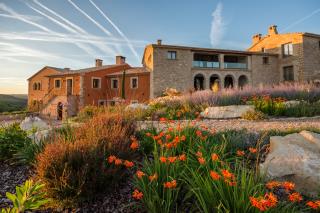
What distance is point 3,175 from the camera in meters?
3.46

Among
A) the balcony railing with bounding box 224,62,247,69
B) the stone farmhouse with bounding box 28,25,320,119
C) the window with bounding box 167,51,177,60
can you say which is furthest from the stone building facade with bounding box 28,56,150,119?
the balcony railing with bounding box 224,62,247,69

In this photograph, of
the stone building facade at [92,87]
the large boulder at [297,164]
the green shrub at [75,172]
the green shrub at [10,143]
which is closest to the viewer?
the green shrub at [75,172]

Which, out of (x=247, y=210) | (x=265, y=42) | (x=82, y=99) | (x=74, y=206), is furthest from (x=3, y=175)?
(x=265, y=42)

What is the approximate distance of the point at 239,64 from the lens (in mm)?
26500

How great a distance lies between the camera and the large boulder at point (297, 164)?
267cm

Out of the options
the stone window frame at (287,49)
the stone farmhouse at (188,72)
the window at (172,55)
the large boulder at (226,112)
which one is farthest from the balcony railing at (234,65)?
the large boulder at (226,112)

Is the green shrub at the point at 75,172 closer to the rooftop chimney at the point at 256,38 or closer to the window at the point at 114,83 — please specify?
the window at the point at 114,83

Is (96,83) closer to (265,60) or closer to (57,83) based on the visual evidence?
(57,83)

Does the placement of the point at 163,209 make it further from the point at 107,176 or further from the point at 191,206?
the point at 107,176

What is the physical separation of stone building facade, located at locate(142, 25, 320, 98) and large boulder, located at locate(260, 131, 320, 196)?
1978 cm

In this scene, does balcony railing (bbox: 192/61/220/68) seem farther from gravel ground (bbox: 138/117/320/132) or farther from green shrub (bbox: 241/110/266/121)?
gravel ground (bbox: 138/117/320/132)

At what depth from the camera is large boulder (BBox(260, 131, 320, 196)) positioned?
2.67 m

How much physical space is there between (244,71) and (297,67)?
556 cm

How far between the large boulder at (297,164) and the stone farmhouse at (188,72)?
1988 centimetres
